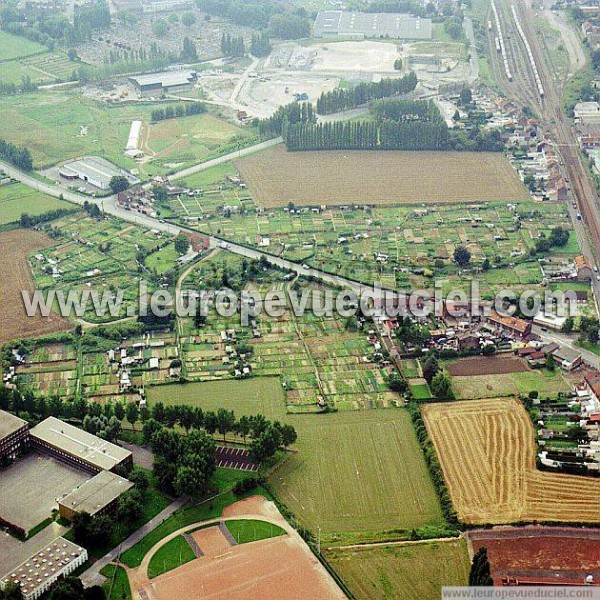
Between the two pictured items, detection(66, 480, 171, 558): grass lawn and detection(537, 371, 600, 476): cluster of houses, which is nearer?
detection(66, 480, 171, 558): grass lawn

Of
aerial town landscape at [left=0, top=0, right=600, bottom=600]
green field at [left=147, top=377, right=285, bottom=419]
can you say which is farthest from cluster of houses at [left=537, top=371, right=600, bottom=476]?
green field at [left=147, top=377, right=285, bottom=419]

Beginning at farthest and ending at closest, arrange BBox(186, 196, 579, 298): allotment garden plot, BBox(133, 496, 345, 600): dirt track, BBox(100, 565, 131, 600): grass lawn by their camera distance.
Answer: BBox(186, 196, 579, 298): allotment garden plot, BBox(133, 496, 345, 600): dirt track, BBox(100, 565, 131, 600): grass lawn

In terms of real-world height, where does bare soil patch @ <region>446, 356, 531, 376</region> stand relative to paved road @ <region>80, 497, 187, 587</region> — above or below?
above

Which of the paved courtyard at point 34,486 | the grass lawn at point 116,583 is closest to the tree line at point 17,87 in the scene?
the paved courtyard at point 34,486

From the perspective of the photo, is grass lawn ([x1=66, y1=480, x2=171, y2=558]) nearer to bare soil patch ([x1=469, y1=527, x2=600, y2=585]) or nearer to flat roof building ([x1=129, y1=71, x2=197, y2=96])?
bare soil patch ([x1=469, y1=527, x2=600, y2=585])

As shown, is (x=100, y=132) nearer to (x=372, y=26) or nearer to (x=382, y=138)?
(x=382, y=138)

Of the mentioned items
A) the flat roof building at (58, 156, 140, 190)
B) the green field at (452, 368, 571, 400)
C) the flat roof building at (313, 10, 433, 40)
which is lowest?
the green field at (452, 368, 571, 400)

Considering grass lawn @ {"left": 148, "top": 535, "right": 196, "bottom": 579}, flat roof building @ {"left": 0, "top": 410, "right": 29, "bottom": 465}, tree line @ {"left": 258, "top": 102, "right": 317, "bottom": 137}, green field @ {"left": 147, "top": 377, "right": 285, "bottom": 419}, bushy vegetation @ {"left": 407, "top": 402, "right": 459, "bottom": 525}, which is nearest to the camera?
grass lawn @ {"left": 148, "top": 535, "right": 196, "bottom": 579}

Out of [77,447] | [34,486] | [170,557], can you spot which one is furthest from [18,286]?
[170,557]
